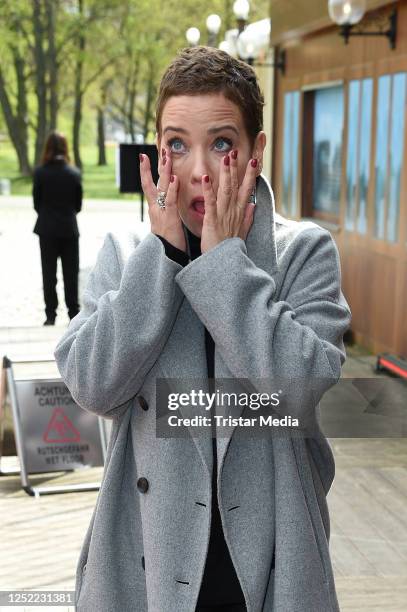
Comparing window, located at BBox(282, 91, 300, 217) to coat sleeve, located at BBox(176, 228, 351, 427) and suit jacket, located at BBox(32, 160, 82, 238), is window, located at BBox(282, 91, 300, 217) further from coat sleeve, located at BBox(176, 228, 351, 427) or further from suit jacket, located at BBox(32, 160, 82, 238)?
coat sleeve, located at BBox(176, 228, 351, 427)

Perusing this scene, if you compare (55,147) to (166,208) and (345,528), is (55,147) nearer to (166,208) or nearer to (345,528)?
(345,528)

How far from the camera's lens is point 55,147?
10.8 metres

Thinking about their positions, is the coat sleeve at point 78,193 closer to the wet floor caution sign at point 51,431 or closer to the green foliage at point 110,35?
the wet floor caution sign at point 51,431

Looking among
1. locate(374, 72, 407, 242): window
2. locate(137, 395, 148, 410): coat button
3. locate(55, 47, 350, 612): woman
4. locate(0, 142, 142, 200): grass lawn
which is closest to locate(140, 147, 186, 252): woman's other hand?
locate(55, 47, 350, 612): woman

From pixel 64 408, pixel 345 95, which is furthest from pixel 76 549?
pixel 345 95

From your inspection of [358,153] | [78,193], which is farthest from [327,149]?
[78,193]

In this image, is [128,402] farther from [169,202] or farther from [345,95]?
[345,95]

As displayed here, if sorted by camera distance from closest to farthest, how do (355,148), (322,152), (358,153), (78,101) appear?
(358,153) → (355,148) → (322,152) → (78,101)

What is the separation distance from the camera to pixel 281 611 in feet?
5.46

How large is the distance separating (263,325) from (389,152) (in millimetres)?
8887

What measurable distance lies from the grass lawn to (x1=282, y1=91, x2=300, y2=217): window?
1003 inches

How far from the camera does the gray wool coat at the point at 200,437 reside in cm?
163

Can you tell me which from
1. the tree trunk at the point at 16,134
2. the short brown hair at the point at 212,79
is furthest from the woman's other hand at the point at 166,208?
the tree trunk at the point at 16,134

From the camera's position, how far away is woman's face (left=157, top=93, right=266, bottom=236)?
1.69m
